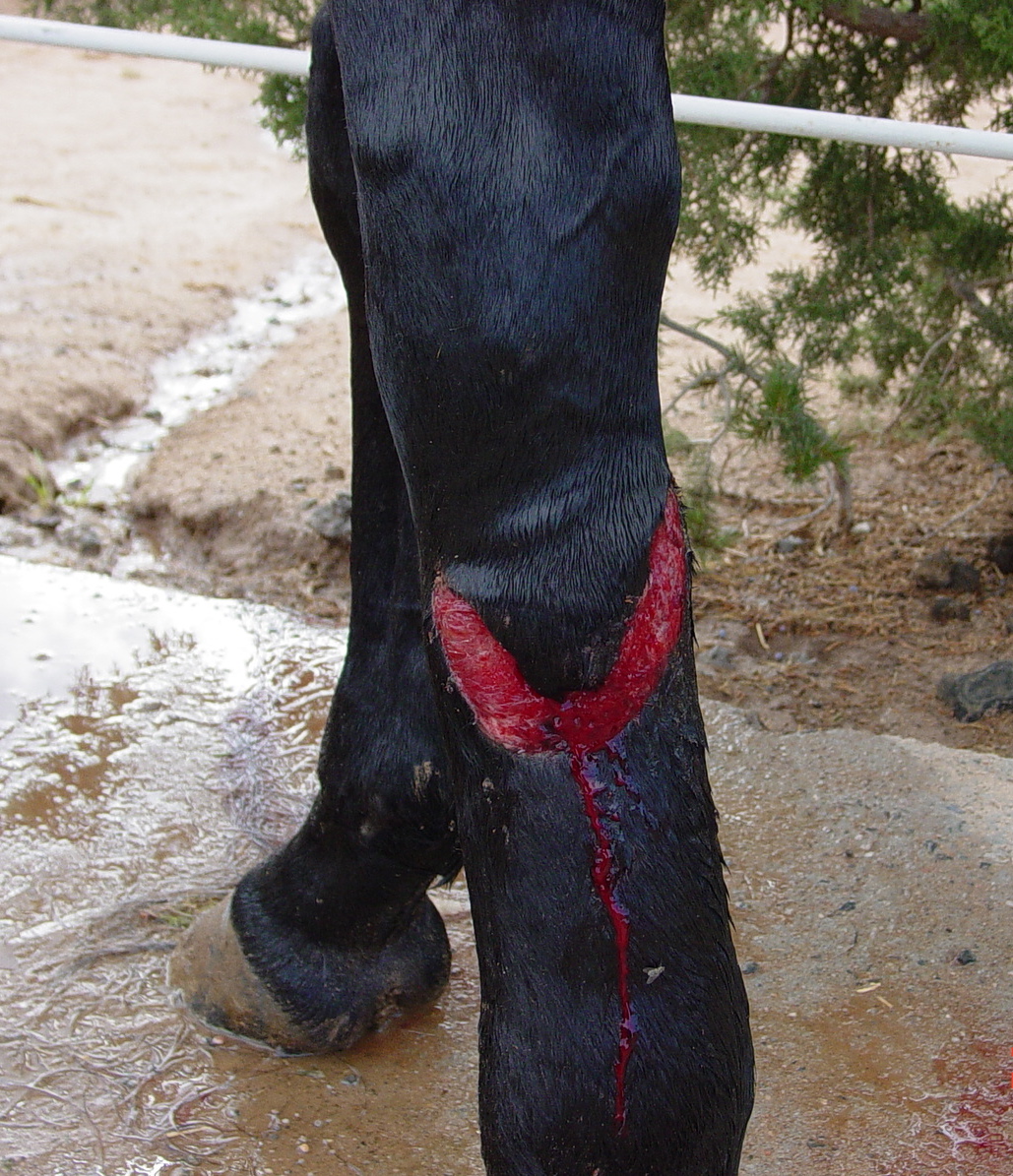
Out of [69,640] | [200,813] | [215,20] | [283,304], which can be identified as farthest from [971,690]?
[283,304]

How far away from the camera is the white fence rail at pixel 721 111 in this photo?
1.93 metres

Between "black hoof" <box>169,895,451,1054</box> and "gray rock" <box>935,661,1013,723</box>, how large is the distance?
54.7 inches

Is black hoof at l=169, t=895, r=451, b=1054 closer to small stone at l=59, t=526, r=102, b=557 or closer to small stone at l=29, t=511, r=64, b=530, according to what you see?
small stone at l=59, t=526, r=102, b=557

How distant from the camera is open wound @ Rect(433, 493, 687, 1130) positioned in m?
1.11

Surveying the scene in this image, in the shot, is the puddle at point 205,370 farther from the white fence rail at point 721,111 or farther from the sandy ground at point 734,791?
the white fence rail at point 721,111

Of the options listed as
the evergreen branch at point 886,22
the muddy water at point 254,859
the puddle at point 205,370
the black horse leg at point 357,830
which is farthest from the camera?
the puddle at point 205,370

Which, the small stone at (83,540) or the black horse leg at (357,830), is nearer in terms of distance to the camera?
the black horse leg at (357,830)

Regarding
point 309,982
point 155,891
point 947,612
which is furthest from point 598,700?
point 947,612

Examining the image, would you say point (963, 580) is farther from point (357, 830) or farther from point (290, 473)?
point (357, 830)

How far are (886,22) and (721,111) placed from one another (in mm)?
1421

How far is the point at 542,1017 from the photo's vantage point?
Result: 3.75 feet

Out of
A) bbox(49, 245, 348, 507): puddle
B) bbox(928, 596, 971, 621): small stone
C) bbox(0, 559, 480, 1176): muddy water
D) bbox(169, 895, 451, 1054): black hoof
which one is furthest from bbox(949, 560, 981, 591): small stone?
bbox(169, 895, 451, 1054): black hoof

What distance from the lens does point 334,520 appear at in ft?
12.5

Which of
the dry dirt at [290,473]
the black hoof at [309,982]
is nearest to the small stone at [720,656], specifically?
the dry dirt at [290,473]
